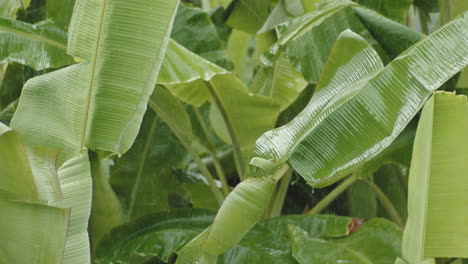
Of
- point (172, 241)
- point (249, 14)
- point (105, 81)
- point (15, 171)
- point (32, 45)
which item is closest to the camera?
point (15, 171)

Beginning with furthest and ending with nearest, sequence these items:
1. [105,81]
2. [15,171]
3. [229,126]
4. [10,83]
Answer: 1. [10,83]
2. [229,126]
3. [105,81]
4. [15,171]

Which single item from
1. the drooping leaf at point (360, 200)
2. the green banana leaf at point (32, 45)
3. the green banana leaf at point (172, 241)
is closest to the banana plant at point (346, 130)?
the green banana leaf at point (172, 241)

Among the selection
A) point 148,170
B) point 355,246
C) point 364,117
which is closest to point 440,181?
point 364,117

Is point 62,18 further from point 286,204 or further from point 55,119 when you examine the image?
point 286,204

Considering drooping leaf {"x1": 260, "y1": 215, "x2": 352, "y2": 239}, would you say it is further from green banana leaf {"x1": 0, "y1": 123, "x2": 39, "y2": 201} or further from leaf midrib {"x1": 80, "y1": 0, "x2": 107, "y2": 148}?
green banana leaf {"x1": 0, "y1": 123, "x2": 39, "y2": 201}

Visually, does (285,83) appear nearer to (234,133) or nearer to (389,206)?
(234,133)

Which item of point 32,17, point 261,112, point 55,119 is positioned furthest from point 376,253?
point 32,17

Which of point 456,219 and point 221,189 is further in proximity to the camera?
point 221,189

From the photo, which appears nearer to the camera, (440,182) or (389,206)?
(440,182)
